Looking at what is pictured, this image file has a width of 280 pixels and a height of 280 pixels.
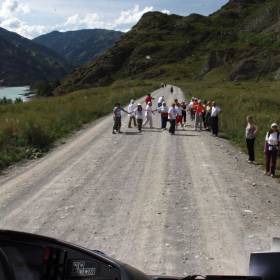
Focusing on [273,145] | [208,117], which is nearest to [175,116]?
[208,117]

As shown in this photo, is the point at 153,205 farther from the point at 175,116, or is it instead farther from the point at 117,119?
the point at 117,119

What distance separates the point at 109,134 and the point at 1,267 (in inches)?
922

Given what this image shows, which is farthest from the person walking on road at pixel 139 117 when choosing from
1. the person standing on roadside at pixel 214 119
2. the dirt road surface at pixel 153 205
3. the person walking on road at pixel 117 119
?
the dirt road surface at pixel 153 205

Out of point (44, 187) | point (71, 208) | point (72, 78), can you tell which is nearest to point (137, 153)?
point (44, 187)

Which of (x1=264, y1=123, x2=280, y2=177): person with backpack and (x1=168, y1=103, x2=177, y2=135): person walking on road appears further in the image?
(x1=168, y1=103, x2=177, y2=135): person walking on road

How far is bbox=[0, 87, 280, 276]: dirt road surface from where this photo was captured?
8.91m

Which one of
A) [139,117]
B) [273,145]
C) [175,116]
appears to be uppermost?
[273,145]

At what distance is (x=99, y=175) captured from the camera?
51.8 feet

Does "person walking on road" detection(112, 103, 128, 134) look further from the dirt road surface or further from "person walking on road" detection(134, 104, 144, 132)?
the dirt road surface

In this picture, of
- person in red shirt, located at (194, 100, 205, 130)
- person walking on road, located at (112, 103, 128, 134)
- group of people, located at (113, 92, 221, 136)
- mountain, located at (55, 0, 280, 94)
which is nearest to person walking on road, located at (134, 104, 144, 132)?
group of people, located at (113, 92, 221, 136)

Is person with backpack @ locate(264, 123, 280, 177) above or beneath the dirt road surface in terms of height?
above

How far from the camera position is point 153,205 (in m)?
12.1

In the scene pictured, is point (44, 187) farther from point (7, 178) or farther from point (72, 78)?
point (72, 78)

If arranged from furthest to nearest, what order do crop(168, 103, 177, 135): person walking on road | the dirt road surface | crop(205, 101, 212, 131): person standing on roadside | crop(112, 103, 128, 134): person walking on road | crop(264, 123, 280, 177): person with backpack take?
crop(205, 101, 212, 131): person standing on roadside → crop(112, 103, 128, 134): person walking on road → crop(168, 103, 177, 135): person walking on road → crop(264, 123, 280, 177): person with backpack → the dirt road surface
